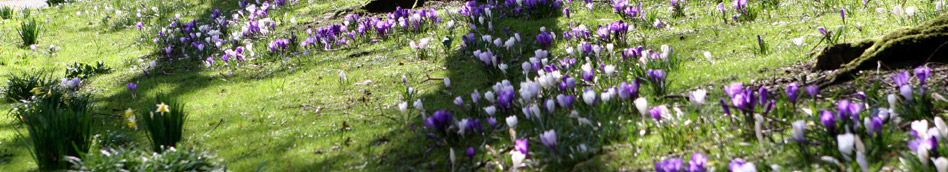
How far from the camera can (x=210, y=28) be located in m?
10.4

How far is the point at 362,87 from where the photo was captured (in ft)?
21.5

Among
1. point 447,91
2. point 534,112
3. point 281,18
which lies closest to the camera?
point 534,112

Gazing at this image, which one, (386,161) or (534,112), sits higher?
(534,112)

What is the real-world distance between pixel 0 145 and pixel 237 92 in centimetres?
206

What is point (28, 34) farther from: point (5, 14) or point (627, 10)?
point (627, 10)

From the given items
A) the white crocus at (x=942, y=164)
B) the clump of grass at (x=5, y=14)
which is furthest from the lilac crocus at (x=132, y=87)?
the clump of grass at (x=5, y=14)

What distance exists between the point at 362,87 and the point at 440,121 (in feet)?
8.49

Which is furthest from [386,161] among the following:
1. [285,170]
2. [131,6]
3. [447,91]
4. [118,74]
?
[131,6]

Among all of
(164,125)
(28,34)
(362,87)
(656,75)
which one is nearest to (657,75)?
(656,75)

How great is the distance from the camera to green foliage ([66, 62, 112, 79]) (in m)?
8.31

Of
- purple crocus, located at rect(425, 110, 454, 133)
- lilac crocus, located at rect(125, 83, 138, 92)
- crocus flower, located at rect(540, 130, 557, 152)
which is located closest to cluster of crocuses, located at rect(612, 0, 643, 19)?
purple crocus, located at rect(425, 110, 454, 133)

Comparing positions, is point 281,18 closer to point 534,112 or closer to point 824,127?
point 534,112

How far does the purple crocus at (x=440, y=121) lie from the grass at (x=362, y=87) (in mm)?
165

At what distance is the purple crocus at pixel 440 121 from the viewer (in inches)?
162
